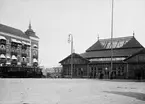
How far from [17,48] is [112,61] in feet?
75.1

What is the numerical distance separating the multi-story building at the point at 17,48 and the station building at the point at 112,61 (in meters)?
10.8

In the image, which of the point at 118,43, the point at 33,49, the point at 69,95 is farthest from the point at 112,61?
the point at 69,95

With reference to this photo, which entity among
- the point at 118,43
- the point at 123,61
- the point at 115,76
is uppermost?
the point at 118,43

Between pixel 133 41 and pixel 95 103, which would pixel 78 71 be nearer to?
pixel 133 41

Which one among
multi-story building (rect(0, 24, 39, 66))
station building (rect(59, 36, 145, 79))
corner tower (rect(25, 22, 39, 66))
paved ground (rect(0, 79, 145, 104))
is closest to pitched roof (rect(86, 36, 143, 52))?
station building (rect(59, 36, 145, 79))

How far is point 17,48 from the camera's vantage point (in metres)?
49.2

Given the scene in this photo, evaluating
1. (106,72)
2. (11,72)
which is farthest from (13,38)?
(106,72)

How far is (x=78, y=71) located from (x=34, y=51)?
16032mm

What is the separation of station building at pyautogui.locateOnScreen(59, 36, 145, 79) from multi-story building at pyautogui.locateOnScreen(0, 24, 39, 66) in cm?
1077

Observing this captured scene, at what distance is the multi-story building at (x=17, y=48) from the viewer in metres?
44.9

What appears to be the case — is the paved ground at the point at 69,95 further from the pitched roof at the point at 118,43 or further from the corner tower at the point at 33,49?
the corner tower at the point at 33,49

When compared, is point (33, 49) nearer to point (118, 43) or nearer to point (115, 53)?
point (118, 43)

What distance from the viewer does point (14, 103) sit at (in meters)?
6.67

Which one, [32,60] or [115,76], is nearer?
[115,76]
